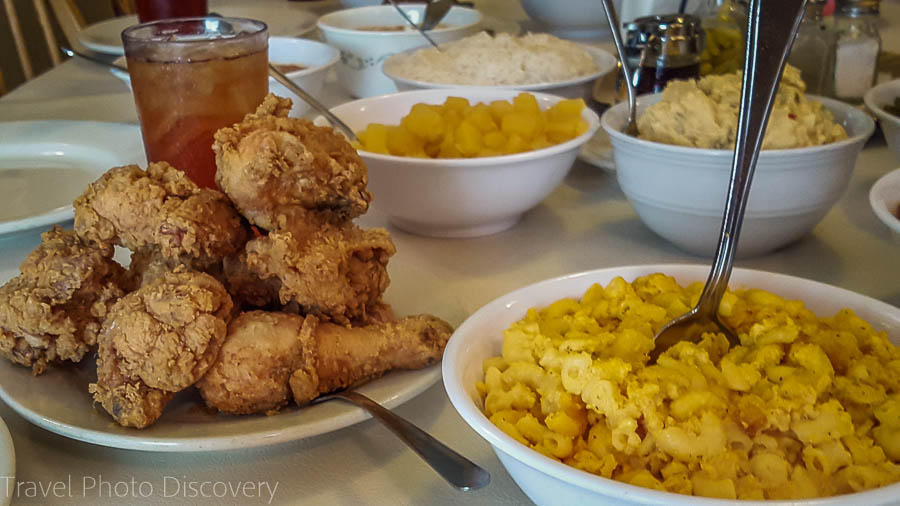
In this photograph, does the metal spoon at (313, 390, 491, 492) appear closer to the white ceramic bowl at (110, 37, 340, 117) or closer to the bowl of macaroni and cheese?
the bowl of macaroni and cheese

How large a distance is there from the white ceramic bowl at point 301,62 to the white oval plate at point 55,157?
0.14 metres

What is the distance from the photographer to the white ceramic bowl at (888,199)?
2.48 ft

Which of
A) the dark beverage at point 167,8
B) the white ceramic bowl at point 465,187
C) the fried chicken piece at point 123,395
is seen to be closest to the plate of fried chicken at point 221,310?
the fried chicken piece at point 123,395

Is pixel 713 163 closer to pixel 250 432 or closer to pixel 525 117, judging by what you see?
pixel 525 117

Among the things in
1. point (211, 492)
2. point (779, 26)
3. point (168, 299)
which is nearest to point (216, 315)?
point (168, 299)

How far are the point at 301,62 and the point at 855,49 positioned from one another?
1.17 m

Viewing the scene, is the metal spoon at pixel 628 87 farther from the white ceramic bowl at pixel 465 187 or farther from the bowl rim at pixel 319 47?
the bowl rim at pixel 319 47

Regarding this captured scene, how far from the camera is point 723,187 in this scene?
0.93m

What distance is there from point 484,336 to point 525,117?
1.53 feet

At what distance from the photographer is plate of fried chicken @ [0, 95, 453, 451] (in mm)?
625

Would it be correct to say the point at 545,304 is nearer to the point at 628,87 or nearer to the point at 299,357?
the point at 299,357

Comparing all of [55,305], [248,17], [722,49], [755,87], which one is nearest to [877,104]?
[722,49]

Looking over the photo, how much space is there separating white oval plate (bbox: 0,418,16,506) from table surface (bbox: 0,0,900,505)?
0.06 m

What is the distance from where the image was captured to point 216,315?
65 cm
